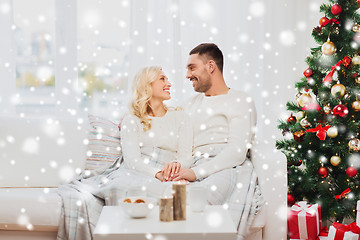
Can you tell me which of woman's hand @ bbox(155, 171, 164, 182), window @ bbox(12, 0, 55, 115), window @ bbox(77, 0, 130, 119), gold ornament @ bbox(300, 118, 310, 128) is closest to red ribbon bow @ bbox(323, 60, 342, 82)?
gold ornament @ bbox(300, 118, 310, 128)

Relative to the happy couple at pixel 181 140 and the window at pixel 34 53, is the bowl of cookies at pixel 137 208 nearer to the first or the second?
the happy couple at pixel 181 140

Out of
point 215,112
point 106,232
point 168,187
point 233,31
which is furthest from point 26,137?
point 233,31

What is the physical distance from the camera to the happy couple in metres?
2.18

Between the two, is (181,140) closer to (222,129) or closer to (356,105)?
(222,129)

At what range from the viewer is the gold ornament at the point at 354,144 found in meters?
2.35

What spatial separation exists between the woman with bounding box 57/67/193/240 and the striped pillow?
58mm

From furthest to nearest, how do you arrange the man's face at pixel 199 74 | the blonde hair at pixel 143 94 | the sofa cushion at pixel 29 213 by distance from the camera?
1. the man's face at pixel 199 74
2. the blonde hair at pixel 143 94
3. the sofa cushion at pixel 29 213

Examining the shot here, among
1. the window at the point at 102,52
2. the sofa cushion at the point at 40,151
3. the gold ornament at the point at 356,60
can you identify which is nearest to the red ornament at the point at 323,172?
the gold ornament at the point at 356,60

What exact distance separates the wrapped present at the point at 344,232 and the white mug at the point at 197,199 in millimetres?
971

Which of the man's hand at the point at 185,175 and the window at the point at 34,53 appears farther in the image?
the window at the point at 34,53

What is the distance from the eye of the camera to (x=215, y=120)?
2.56m

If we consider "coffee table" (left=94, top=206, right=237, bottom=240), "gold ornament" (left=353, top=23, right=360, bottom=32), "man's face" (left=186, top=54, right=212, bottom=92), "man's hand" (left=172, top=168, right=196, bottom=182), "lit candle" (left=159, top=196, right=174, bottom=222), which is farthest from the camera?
"man's face" (left=186, top=54, right=212, bottom=92)

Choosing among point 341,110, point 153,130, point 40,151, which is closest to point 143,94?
point 153,130

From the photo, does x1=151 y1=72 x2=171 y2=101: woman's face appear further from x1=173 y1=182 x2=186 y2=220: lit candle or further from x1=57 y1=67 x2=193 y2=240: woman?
x1=173 y1=182 x2=186 y2=220: lit candle
